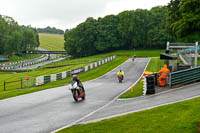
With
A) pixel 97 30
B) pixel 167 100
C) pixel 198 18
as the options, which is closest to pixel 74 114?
pixel 167 100

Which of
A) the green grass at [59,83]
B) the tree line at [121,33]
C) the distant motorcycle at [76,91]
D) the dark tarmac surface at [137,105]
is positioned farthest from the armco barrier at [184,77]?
the tree line at [121,33]

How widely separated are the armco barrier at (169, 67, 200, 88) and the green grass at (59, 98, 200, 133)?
24.0 ft

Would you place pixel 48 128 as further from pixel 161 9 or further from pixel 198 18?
pixel 161 9

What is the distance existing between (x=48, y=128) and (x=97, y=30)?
9475 centimetres

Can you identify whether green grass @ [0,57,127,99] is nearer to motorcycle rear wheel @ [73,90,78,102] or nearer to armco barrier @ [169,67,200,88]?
motorcycle rear wheel @ [73,90,78,102]

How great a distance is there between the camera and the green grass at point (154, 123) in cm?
754

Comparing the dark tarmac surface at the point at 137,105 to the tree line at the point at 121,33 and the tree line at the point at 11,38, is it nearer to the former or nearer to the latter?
the tree line at the point at 121,33

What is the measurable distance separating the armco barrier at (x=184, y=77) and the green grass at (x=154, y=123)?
7.32m

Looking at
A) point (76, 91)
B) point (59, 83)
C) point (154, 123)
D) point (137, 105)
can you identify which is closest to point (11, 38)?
point (59, 83)

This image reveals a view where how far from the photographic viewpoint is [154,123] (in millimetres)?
8203

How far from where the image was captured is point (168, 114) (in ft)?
30.6

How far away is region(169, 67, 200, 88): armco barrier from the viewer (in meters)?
17.3

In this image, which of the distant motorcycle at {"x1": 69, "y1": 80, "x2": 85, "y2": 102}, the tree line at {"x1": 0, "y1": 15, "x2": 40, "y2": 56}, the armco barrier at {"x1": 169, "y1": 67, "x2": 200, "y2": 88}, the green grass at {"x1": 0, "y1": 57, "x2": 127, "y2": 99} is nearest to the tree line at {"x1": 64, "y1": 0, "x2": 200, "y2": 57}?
the tree line at {"x1": 0, "y1": 15, "x2": 40, "y2": 56}

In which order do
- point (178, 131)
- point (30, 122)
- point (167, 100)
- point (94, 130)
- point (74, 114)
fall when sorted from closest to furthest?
point (178, 131) < point (94, 130) < point (30, 122) < point (74, 114) < point (167, 100)
